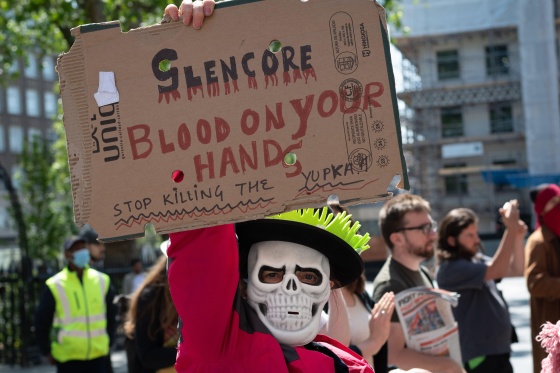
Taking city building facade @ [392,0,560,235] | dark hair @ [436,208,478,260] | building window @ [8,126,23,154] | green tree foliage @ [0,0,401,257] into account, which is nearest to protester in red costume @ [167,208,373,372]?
dark hair @ [436,208,478,260]

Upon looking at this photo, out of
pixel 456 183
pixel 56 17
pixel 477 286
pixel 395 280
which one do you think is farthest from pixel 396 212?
pixel 456 183

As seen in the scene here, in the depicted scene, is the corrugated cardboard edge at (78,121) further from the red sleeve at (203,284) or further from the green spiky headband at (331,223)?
the green spiky headband at (331,223)

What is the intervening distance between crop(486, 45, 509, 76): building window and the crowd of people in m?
46.0

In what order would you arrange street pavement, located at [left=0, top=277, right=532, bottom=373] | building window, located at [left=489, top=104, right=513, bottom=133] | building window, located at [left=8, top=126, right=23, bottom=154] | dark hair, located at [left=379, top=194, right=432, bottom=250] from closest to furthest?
dark hair, located at [left=379, top=194, right=432, bottom=250] < street pavement, located at [left=0, top=277, right=532, bottom=373] < building window, located at [left=489, top=104, right=513, bottom=133] < building window, located at [left=8, top=126, right=23, bottom=154]

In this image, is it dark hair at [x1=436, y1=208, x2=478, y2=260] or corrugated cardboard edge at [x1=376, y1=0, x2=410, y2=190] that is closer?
corrugated cardboard edge at [x1=376, y1=0, x2=410, y2=190]

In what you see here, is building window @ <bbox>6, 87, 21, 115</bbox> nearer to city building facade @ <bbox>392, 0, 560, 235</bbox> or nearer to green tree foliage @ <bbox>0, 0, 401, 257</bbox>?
city building facade @ <bbox>392, 0, 560, 235</bbox>

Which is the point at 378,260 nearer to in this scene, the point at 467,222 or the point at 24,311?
the point at 24,311

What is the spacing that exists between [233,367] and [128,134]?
764 mm

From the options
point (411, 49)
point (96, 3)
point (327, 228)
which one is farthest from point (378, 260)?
point (327, 228)

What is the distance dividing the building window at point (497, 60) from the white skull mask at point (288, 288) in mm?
51662

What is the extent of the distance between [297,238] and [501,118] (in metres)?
51.8

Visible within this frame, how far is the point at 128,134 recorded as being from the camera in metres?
2.84

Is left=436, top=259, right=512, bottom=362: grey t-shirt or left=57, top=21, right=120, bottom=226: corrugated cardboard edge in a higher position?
left=57, top=21, right=120, bottom=226: corrugated cardboard edge

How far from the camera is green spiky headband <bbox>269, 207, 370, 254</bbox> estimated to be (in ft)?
10.6
